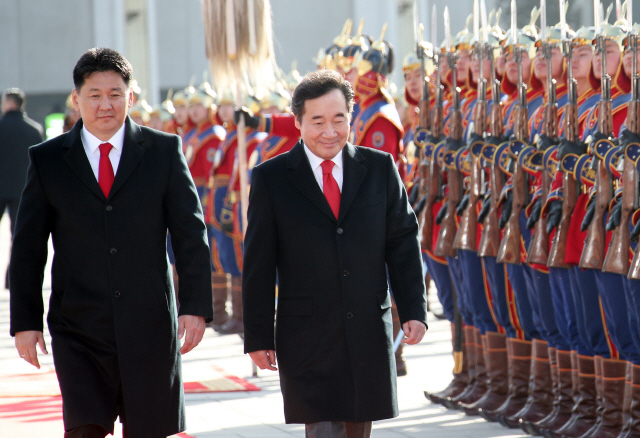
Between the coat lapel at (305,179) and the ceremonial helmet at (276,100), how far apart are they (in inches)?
271

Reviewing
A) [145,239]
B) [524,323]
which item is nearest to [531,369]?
[524,323]

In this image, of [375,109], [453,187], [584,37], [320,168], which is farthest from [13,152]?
[320,168]

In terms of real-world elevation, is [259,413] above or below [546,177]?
below

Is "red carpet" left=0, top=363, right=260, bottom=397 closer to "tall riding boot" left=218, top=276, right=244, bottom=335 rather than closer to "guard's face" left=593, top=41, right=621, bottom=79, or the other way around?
"tall riding boot" left=218, top=276, right=244, bottom=335

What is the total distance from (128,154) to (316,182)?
632 millimetres

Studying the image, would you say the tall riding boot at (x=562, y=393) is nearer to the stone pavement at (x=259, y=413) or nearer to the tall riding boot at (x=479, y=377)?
the stone pavement at (x=259, y=413)

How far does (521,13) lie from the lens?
1044 centimetres

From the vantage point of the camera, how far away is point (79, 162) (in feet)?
12.2

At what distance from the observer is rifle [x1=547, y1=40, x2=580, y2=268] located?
5348 millimetres

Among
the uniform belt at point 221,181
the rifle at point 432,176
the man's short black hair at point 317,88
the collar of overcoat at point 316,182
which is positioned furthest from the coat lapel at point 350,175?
the uniform belt at point 221,181

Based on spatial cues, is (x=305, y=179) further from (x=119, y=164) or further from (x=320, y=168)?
(x=119, y=164)

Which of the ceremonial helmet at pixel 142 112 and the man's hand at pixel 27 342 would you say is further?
the ceremonial helmet at pixel 142 112

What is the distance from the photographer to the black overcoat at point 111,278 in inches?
143

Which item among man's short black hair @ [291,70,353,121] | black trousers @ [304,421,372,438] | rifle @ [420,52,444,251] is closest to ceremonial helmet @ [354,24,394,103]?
rifle @ [420,52,444,251]
